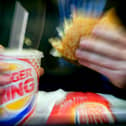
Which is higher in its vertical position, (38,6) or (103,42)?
(38,6)

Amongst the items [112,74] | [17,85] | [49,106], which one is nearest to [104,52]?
[112,74]

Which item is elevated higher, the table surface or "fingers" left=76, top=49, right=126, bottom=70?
"fingers" left=76, top=49, right=126, bottom=70

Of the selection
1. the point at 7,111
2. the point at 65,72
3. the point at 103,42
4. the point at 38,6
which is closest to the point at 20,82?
the point at 7,111

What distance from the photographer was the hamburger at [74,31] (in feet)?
4.72

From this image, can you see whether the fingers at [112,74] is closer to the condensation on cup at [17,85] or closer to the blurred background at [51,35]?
the blurred background at [51,35]

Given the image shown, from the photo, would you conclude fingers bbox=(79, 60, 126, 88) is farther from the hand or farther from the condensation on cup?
the condensation on cup

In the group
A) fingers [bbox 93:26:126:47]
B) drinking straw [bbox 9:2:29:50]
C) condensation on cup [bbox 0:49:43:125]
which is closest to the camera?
condensation on cup [bbox 0:49:43:125]

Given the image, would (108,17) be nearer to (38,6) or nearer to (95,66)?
(95,66)

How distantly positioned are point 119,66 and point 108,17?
0.32 metres

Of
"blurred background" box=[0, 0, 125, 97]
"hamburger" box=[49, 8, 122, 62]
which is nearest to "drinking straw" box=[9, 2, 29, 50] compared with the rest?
"blurred background" box=[0, 0, 125, 97]

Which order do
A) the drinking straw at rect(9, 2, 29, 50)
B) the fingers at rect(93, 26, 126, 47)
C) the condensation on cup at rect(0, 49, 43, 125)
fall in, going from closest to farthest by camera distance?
the condensation on cup at rect(0, 49, 43, 125) < the drinking straw at rect(9, 2, 29, 50) < the fingers at rect(93, 26, 126, 47)

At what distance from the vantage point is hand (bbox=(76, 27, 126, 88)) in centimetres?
148

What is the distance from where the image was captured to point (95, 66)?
1518 millimetres

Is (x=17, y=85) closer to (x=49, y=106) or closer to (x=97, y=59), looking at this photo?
(x=49, y=106)
